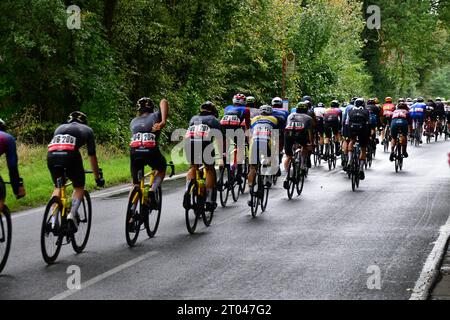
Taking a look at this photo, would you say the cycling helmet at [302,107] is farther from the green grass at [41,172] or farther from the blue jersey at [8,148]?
the blue jersey at [8,148]

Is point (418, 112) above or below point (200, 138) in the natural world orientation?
below

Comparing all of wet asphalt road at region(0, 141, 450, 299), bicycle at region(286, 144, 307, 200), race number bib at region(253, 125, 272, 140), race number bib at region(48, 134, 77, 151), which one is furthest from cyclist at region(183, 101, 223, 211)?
bicycle at region(286, 144, 307, 200)

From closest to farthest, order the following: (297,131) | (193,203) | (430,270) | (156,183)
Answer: (430,270), (156,183), (193,203), (297,131)

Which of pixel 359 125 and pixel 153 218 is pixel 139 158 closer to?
pixel 153 218

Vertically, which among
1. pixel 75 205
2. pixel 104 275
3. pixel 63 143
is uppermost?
pixel 63 143

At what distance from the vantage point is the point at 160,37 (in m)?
26.9

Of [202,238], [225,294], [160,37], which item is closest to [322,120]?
[160,37]

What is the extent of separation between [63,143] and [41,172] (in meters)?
8.66

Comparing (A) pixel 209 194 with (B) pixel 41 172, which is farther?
(B) pixel 41 172

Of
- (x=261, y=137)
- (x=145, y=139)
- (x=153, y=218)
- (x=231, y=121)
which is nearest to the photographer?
(x=145, y=139)

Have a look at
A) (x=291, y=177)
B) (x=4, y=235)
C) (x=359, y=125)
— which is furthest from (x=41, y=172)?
(x=4, y=235)

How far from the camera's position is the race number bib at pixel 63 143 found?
9.06 metres

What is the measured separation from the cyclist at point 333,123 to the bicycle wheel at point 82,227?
13640 mm

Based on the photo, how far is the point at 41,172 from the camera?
17.4 metres
